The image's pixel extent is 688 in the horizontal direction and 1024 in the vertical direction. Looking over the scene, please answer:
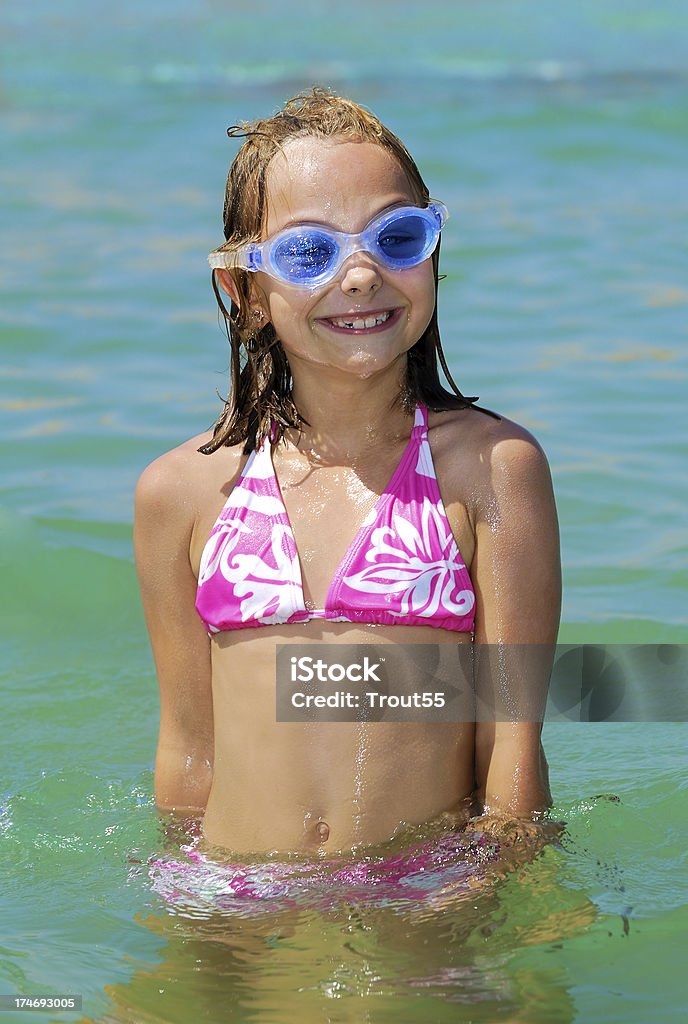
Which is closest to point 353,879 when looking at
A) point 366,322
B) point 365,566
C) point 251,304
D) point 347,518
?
point 365,566

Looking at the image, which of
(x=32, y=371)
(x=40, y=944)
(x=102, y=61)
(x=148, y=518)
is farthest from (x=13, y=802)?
(x=102, y=61)

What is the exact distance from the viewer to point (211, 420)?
22.6 feet

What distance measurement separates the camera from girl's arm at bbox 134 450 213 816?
3412 millimetres

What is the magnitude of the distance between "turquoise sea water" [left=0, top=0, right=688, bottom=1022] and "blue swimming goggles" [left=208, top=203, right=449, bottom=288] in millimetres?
1256

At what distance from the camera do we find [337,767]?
3258 millimetres

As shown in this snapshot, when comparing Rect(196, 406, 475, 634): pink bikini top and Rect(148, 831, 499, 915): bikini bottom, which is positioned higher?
Rect(196, 406, 475, 634): pink bikini top

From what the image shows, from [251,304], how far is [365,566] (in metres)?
0.65

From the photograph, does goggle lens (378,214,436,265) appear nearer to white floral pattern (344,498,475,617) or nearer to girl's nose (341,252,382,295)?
girl's nose (341,252,382,295)

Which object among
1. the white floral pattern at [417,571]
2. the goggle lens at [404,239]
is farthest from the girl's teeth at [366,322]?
the white floral pattern at [417,571]

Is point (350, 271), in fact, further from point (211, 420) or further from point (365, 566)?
point (211, 420)

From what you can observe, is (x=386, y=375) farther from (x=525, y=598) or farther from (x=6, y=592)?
(x=6, y=592)

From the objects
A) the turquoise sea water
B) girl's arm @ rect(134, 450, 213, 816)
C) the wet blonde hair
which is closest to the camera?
the turquoise sea water

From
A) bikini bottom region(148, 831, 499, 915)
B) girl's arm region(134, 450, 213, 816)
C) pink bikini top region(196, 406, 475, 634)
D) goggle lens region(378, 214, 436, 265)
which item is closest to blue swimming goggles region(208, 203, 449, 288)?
goggle lens region(378, 214, 436, 265)

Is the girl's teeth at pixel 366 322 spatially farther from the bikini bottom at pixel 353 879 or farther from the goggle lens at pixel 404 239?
the bikini bottom at pixel 353 879
